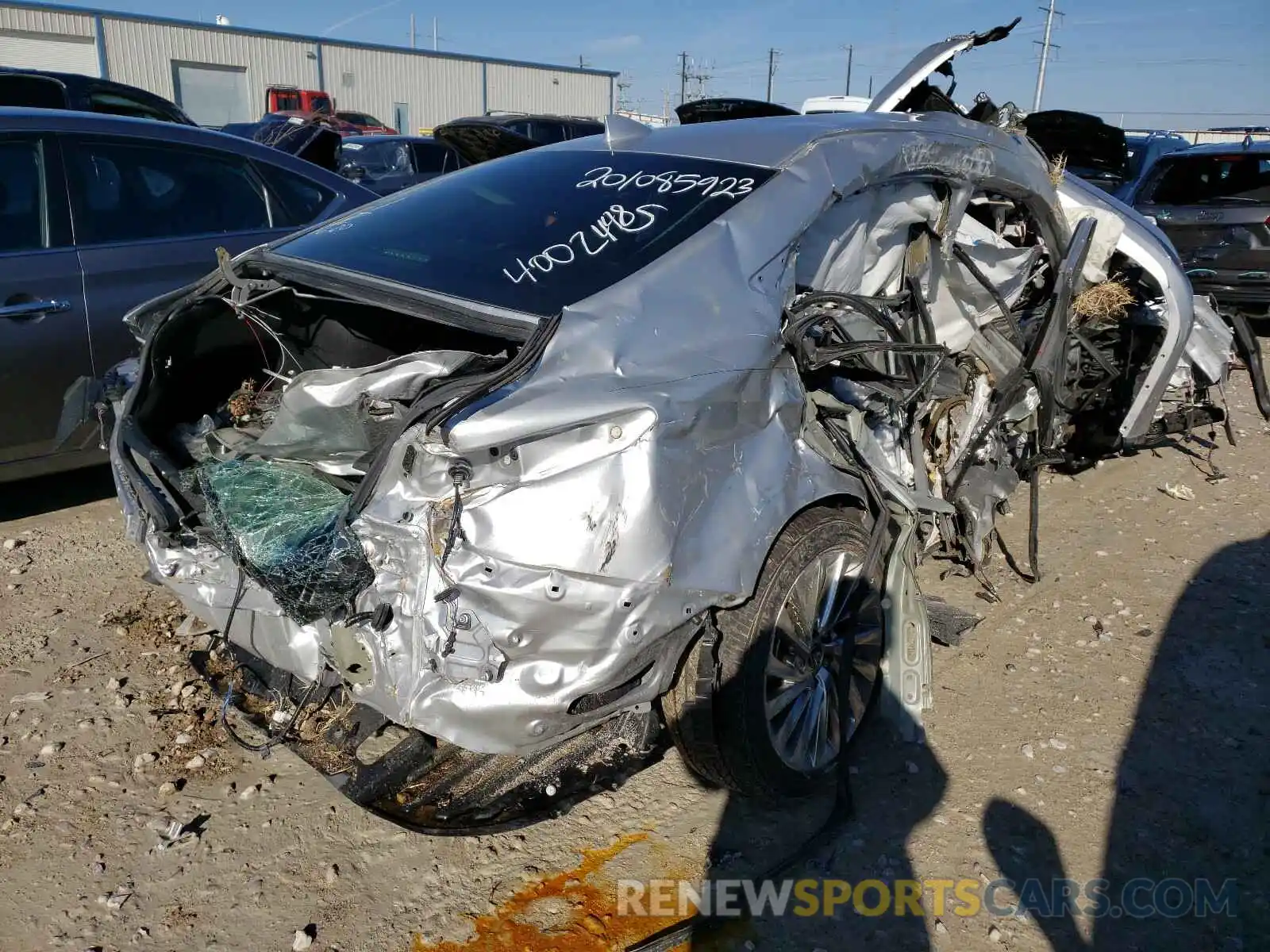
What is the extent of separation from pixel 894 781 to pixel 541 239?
6.50ft

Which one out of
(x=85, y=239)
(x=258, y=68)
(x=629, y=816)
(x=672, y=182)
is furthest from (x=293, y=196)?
(x=258, y=68)

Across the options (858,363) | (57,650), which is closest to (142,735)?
(57,650)

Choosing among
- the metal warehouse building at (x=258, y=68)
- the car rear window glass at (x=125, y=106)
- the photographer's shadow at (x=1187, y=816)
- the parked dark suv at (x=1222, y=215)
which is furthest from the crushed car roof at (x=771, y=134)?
the metal warehouse building at (x=258, y=68)

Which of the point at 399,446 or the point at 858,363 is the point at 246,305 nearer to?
the point at 399,446

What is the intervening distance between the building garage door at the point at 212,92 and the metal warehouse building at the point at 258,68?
0.04m

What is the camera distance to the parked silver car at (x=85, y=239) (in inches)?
157

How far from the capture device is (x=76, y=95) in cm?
841

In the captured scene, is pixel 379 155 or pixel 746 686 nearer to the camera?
pixel 746 686

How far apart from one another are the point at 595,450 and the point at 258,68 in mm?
39092

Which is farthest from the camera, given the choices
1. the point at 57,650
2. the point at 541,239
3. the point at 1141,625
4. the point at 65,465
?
the point at 65,465

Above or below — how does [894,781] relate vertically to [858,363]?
below

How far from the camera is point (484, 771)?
2396 millimetres

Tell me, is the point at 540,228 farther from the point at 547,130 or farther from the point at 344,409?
the point at 547,130

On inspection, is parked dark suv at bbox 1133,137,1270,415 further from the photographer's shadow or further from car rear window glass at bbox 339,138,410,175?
car rear window glass at bbox 339,138,410,175
